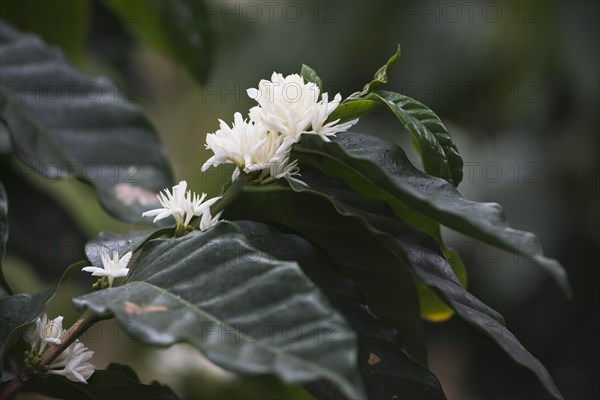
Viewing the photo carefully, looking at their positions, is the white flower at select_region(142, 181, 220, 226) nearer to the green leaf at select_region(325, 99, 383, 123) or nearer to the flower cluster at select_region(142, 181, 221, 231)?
the flower cluster at select_region(142, 181, 221, 231)

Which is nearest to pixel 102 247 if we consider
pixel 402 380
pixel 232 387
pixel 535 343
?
pixel 402 380

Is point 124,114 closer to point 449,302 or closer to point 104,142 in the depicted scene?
point 104,142

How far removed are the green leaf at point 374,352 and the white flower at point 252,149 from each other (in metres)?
0.06

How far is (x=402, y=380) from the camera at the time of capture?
0.44 metres

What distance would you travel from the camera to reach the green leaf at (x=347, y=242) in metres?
0.52

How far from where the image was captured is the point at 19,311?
53cm

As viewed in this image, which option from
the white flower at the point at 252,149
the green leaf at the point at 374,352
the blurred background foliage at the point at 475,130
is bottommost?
the blurred background foliage at the point at 475,130

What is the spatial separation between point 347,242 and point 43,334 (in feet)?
0.71

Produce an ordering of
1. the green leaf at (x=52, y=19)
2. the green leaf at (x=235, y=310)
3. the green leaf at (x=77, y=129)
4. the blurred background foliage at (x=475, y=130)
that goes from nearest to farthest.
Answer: the green leaf at (x=235, y=310)
the green leaf at (x=77, y=129)
the green leaf at (x=52, y=19)
the blurred background foliage at (x=475, y=130)

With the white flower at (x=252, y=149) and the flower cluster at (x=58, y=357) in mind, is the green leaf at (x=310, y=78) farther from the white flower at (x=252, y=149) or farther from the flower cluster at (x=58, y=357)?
the flower cluster at (x=58, y=357)

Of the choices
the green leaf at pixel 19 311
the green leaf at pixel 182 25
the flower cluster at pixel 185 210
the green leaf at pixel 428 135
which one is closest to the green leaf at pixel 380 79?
the green leaf at pixel 428 135

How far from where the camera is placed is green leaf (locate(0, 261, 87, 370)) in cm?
49

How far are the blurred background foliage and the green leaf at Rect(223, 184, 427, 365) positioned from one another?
0.65 m

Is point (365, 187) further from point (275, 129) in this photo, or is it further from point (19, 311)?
point (19, 311)
